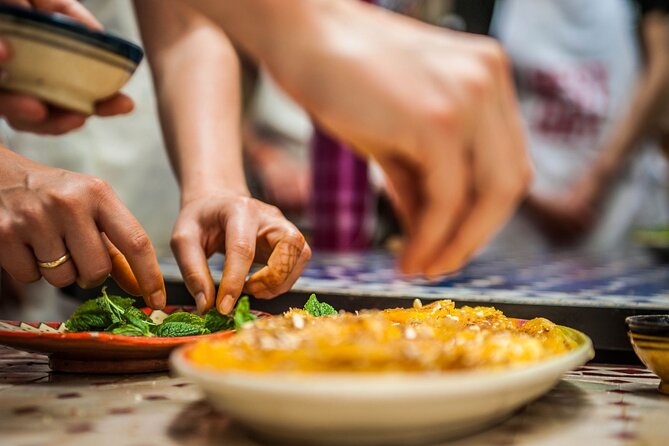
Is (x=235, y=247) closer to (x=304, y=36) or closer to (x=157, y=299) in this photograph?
(x=157, y=299)

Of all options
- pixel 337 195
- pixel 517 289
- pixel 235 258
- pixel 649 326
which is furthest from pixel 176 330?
pixel 337 195

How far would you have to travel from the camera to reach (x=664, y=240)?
3217mm

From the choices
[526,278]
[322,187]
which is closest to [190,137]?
[526,278]

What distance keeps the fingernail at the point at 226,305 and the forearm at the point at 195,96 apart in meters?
0.37

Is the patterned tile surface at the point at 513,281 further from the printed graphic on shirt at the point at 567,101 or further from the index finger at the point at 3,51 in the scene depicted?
the printed graphic on shirt at the point at 567,101

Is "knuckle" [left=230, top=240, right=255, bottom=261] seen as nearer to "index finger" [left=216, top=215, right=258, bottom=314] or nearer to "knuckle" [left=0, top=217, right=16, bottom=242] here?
"index finger" [left=216, top=215, right=258, bottom=314]

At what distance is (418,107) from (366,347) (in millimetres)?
395

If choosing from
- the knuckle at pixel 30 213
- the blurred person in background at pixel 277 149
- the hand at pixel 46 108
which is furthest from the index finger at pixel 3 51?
the blurred person in background at pixel 277 149

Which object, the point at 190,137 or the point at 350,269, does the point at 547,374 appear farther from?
the point at 350,269

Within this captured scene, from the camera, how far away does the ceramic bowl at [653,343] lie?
3.12 feet

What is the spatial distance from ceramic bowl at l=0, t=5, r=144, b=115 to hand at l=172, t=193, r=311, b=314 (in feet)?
0.96

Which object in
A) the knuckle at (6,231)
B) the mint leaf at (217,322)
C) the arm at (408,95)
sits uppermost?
the arm at (408,95)

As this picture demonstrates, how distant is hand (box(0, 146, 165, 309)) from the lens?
1050 millimetres

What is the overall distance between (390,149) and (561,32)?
3.97 m
